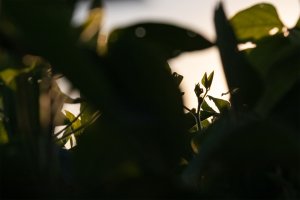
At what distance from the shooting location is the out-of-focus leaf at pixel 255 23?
3.01ft

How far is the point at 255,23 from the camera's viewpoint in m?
0.93

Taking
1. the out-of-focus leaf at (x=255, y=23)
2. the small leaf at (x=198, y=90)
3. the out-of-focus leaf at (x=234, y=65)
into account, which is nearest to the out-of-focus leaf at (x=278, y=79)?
the out-of-focus leaf at (x=234, y=65)

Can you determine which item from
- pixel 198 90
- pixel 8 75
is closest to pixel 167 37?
pixel 8 75

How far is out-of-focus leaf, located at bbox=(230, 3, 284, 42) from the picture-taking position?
917 mm

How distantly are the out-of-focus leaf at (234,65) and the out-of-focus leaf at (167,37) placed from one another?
1.4 inches

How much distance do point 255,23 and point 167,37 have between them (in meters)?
0.28

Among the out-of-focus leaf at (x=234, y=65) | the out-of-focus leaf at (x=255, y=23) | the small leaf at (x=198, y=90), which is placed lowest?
the small leaf at (x=198, y=90)

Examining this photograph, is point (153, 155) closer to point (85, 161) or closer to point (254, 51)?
point (85, 161)

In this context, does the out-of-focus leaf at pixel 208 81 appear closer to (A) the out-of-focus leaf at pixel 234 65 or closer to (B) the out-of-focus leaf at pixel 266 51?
(B) the out-of-focus leaf at pixel 266 51

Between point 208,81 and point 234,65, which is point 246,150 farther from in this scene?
point 208,81

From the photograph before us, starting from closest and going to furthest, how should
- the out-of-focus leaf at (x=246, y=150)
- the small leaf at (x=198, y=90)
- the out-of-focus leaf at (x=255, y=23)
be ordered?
the out-of-focus leaf at (x=246, y=150)
the out-of-focus leaf at (x=255, y=23)
the small leaf at (x=198, y=90)

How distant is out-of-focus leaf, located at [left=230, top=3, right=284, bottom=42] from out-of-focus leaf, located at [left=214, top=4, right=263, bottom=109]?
210 millimetres

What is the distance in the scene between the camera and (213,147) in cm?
61

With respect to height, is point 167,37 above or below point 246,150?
above
